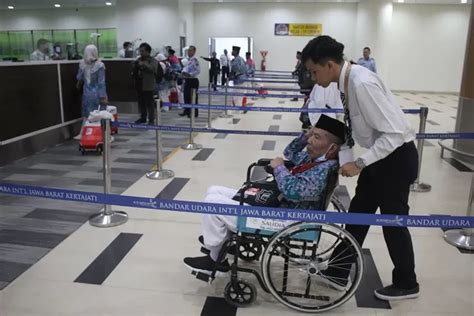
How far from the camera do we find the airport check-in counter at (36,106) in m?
5.13

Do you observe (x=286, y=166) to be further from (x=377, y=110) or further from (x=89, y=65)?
(x=89, y=65)

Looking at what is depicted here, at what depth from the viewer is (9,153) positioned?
5168mm

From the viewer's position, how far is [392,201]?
223cm

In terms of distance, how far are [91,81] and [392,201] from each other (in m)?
5.14

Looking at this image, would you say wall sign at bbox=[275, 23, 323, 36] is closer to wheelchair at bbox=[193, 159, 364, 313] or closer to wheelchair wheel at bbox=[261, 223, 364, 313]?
wheelchair wheel at bbox=[261, 223, 364, 313]

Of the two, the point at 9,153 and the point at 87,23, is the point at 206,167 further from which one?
the point at 87,23

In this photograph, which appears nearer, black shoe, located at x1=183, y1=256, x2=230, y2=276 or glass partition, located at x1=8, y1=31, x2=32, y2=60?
black shoe, located at x1=183, y1=256, x2=230, y2=276

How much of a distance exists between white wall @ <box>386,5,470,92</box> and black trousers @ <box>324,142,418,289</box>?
16423mm

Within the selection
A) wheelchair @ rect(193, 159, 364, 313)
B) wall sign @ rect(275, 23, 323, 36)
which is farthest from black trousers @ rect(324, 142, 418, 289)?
wall sign @ rect(275, 23, 323, 36)

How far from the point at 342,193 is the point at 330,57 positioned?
253 centimetres

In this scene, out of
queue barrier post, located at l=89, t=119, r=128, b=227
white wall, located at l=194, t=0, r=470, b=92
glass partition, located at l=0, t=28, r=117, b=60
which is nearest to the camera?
queue barrier post, located at l=89, t=119, r=128, b=227

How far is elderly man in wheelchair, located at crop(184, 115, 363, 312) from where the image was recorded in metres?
2.12

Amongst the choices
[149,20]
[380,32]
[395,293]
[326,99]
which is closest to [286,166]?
[395,293]

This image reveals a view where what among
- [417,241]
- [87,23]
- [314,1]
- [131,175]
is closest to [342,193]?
[417,241]
